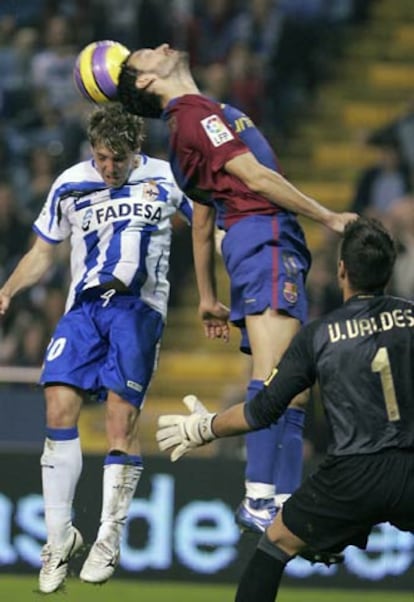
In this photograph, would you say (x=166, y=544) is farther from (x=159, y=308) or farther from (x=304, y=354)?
(x=304, y=354)

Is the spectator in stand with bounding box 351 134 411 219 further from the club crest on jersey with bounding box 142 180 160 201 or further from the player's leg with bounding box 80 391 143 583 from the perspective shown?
the player's leg with bounding box 80 391 143 583

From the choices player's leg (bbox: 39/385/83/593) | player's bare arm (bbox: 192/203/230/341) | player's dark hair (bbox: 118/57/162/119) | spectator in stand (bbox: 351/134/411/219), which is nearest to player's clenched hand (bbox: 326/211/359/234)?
player's bare arm (bbox: 192/203/230/341)

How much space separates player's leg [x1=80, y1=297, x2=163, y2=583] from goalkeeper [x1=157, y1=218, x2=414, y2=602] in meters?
1.42

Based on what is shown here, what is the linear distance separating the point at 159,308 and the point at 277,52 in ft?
24.0

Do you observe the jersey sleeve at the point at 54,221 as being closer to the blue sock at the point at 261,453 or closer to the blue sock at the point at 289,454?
the blue sock at the point at 261,453

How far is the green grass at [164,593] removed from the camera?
11805 millimetres

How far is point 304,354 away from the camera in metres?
7.86

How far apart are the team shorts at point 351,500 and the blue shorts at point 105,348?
5.25ft

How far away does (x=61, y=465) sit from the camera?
9375 mm

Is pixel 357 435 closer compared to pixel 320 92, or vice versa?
pixel 357 435

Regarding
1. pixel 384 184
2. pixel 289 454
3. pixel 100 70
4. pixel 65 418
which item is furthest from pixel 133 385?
pixel 384 184

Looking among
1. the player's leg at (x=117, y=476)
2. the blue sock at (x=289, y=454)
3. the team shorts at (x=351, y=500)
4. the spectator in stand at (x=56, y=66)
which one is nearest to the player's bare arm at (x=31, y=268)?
the player's leg at (x=117, y=476)

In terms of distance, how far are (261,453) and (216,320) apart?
28.9 inches

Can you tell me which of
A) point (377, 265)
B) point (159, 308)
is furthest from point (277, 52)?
point (377, 265)
